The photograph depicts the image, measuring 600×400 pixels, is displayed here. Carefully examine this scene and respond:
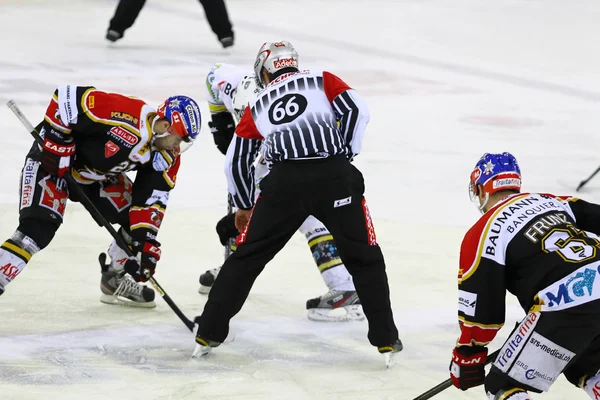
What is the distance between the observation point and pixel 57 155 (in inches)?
183

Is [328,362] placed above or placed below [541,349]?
below

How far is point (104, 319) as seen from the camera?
192 inches

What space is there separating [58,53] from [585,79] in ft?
17.1

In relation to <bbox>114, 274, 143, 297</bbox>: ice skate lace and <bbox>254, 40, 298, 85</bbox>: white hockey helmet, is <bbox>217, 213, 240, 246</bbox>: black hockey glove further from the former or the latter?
<bbox>254, 40, 298, 85</bbox>: white hockey helmet

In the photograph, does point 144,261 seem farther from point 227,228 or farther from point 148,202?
point 227,228

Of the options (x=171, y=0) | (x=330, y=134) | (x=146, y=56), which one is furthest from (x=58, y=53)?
(x=330, y=134)

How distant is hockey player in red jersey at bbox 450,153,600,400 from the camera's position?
3.22 meters

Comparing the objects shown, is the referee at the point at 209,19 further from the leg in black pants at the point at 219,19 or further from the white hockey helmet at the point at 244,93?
the white hockey helmet at the point at 244,93

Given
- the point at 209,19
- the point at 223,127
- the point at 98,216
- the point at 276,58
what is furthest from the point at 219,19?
the point at 276,58

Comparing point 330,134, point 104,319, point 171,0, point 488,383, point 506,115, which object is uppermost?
point 330,134

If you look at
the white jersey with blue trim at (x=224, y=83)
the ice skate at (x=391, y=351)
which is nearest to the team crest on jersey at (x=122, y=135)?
the white jersey with blue trim at (x=224, y=83)

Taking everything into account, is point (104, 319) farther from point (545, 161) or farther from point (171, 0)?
point (171, 0)

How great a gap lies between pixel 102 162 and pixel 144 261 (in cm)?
47

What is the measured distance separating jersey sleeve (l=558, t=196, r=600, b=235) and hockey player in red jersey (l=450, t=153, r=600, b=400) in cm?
9
